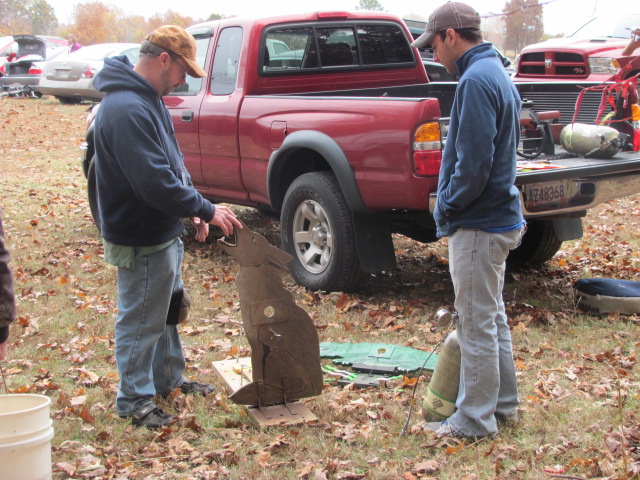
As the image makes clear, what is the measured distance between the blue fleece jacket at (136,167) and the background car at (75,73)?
15.2 m

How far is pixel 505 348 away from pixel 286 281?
3.20 meters

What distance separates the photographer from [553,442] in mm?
3727

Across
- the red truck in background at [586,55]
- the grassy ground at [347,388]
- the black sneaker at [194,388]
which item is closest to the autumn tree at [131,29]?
the red truck in background at [586,55]

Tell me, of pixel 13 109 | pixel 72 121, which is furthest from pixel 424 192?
pixel 13 109

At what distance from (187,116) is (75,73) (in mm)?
12605

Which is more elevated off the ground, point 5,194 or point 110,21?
point 110,21

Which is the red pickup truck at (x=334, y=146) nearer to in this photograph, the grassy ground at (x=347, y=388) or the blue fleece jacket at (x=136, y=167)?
the grassy ground at (x=347, y=388)

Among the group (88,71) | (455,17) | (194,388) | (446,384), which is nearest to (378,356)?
→ (446,384)

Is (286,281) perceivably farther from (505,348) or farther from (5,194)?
(5,194)

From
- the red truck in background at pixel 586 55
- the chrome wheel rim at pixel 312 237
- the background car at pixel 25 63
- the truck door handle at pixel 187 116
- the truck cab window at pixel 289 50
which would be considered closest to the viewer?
the chrome wheel rim at pixel 312 237

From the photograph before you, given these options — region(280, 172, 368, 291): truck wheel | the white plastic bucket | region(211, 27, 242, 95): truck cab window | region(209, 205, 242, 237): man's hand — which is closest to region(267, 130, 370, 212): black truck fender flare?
region(280, 172, 368, 291): truck wheel

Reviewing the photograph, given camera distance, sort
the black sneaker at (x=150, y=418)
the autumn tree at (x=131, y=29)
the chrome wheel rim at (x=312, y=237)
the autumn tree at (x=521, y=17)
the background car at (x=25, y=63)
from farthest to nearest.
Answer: the autumn tree at (x=131, y=29) < the background car at (x=25, y=63) < the chrome wheel rim at (x=312, y=237) < the black sneaker at (x=150, y=418) < the autumn tree at (x=521, y=17)

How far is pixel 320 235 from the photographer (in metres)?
6.30

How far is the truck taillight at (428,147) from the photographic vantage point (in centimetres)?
530
